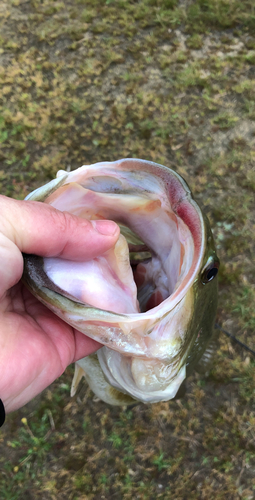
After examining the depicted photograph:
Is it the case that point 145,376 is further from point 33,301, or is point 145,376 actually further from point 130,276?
point 33,301

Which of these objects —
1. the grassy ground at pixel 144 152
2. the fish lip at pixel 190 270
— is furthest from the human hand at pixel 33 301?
the grassy ground at pixel 144 152

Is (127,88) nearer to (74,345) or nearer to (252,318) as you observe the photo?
(252,318)

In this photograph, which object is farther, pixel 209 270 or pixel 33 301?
pixel 33 301

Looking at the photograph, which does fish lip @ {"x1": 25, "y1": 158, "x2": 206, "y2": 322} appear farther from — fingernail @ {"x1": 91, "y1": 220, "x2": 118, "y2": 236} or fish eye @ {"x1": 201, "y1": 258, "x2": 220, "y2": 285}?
fingernail @ {"x1": 91, "y1": 220, "x2": 118, "y2": 236}

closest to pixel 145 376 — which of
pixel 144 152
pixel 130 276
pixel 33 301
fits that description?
pixel 130 276

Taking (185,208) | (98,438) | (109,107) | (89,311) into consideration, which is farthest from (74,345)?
(109,107)

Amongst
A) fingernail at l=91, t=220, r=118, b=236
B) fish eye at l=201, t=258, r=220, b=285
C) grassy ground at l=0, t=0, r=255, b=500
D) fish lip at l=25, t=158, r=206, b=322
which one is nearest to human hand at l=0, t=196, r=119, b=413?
fingernail at l=91, t=220, r=118, b=236
